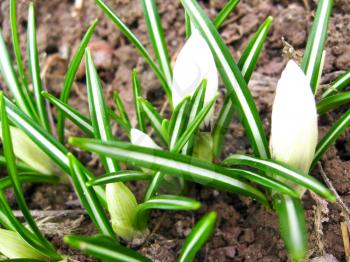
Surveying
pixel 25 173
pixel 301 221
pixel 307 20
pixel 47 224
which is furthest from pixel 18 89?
pixel 307 20

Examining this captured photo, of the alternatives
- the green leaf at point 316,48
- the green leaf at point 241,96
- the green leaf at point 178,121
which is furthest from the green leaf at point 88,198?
the green leaf at point 316,48

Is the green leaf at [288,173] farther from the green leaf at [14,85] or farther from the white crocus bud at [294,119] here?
the green leaf at [14,85]

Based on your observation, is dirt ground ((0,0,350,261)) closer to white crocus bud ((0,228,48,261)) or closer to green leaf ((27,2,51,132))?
white crocus bud ((0,228,48,261))

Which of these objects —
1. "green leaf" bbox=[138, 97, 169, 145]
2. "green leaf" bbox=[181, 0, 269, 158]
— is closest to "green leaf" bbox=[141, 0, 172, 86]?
"green leaf" bbox=[138, 97, 169, 145]

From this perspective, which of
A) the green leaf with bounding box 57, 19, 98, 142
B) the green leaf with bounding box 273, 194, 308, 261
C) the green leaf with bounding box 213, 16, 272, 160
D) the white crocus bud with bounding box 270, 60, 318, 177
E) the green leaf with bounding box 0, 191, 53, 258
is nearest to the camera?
the green leaf with bounding box 273, 194, 308, 261

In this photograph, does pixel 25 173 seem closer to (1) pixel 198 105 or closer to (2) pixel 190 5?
(1) pixel 198 105
